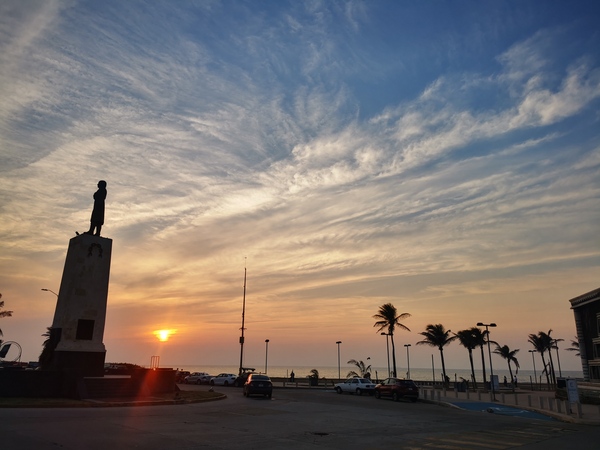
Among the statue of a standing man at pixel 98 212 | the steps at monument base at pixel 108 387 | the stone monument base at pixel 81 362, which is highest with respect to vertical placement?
the statue of a standing man at pixel 98 212

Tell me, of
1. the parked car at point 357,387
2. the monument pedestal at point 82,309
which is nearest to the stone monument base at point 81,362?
the monument pedestal at point 82,309

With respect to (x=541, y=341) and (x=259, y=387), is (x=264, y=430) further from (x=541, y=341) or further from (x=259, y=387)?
(x=541, y=341)

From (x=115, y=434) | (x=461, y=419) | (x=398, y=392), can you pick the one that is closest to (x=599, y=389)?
(x=398, y=392)

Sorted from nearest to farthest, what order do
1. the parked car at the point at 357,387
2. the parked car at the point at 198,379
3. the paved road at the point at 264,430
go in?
the paved road at the point at 264,430 → the parked car at the point at 357,387 → the parked car at the point at 198,379

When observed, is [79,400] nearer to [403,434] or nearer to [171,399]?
[171,399]

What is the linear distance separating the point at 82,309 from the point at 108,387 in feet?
17.7

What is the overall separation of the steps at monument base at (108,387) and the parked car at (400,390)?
62.1 feet

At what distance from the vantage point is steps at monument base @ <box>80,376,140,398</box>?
26.6m

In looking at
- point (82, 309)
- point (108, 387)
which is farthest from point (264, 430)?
point (82, 309)

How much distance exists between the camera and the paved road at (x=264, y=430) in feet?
43.9

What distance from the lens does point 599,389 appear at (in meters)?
39.8

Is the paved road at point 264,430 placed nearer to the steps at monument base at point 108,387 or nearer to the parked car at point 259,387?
the steps at monument base at point 108,387

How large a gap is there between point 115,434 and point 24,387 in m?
14.8

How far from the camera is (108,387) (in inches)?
1080
